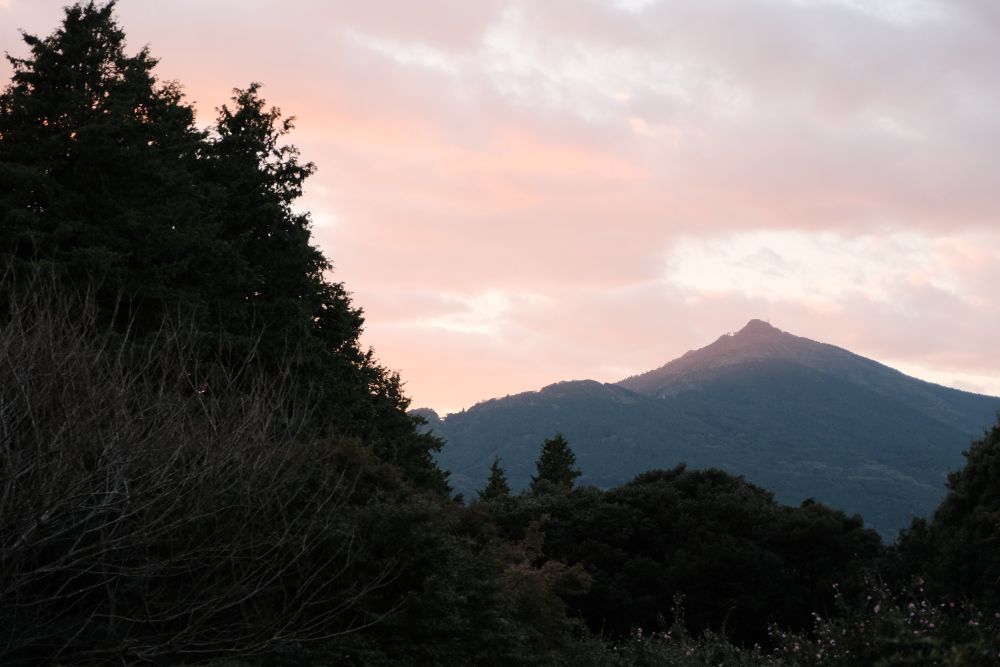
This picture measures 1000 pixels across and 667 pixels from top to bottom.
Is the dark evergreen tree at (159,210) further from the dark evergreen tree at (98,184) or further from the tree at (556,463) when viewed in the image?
the tree at (556,463)

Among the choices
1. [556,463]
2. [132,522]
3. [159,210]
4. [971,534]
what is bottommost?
[132,522]

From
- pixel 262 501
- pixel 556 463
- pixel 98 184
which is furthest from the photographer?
pixel 556 463

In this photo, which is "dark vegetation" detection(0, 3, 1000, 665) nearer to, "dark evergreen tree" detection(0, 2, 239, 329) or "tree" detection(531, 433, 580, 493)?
"dark evergreen tree" detection(0, 2, 239, 329)

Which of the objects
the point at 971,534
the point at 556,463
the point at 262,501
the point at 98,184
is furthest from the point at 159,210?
the point at 556,463

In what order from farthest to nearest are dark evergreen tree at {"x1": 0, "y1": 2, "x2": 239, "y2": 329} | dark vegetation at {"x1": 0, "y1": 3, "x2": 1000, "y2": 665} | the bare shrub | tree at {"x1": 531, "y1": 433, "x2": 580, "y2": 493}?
1. tree at {"x1": 531, "y1": 433, "x2": 580, "y2": 493}
2. dark evergreen tree at {"x1": 0, "y1": 2, "x2": 239, "y2": 329}
3. dark vegetation at {"x1": 0, "y1": 3, "x2": 1000, "y2": 665}
4. the bare shrub

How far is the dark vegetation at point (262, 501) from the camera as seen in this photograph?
11969 millimetres

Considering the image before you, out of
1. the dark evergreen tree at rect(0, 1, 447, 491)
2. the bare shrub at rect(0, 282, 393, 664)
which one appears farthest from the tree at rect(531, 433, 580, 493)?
the bare shrub at rect(0, 282, 393, 664)

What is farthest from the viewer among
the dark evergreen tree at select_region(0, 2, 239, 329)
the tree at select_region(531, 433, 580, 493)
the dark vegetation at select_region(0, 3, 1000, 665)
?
the tree at select_region(531, 433, 580, 493)

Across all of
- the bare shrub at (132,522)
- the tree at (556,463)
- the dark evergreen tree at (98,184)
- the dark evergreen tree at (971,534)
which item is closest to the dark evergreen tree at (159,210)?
the dark evergreen tree at (98,184)

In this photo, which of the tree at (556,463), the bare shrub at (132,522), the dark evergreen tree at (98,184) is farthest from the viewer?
the tree at (556,463)

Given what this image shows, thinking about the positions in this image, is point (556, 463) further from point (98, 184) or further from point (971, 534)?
point (98, 184)

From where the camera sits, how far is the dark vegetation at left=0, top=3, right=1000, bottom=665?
11969 millimetres

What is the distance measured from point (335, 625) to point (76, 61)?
1865 centimetres

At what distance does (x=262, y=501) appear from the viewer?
531 inches
